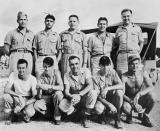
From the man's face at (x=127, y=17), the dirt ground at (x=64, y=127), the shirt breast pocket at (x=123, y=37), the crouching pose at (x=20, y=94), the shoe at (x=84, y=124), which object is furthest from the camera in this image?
the shirt breast pocket at (x=123, y=37)

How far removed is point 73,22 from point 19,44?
1.20 meters

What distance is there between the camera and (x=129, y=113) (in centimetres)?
479

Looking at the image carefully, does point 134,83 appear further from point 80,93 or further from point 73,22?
point 73,22

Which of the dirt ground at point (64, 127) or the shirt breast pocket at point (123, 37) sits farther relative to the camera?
the shirt breast pocket at point (123, 37)

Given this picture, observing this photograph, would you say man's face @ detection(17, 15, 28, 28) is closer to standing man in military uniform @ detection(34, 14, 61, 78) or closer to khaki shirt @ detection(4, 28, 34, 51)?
khaki shirt @ detection(4, 28, 34, 51)

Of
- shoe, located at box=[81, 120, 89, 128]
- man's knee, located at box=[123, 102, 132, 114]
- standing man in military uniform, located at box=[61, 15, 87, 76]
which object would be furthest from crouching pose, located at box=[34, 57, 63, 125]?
man's knee, located at box=[123, 102, 132, 114]

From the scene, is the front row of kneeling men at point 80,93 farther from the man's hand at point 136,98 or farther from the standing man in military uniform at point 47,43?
the standing man in military uniform at point 47,43

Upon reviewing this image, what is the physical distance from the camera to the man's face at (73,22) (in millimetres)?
5693

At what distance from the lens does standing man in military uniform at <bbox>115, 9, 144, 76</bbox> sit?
18.9 feet

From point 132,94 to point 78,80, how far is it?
1036 millimetres

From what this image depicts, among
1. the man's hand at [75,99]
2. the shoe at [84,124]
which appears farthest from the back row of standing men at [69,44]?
the shoe at [84,124]

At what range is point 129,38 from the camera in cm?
583

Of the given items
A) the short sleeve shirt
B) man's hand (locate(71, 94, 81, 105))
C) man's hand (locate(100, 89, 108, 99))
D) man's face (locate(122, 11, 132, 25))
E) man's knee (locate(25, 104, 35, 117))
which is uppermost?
man's face (locate(122, 11, 132, 25))

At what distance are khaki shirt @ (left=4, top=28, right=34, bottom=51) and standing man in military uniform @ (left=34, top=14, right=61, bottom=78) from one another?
0.13 m
